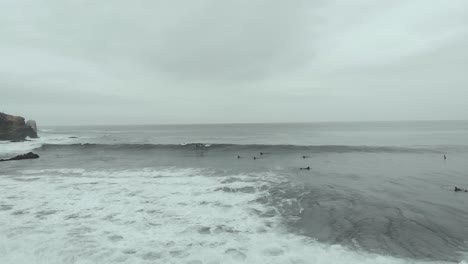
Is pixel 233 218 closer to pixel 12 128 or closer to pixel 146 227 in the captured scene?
pixel 146 227

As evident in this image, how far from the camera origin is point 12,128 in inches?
2250

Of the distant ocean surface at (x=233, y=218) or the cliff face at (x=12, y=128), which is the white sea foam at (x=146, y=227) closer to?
the distant ocean surface at (x=233, y=218)

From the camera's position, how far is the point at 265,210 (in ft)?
41.5

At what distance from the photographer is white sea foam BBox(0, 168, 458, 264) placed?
8008 millimetres

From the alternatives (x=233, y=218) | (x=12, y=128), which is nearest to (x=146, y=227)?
(x=233, y=218)

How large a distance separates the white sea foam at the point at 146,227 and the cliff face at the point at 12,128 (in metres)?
48.3

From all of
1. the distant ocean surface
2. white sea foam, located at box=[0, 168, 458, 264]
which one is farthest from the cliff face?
white sea foam, located at box=[0, 168, 458, 264]

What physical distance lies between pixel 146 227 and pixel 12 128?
6262cm

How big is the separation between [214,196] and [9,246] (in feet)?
28.6

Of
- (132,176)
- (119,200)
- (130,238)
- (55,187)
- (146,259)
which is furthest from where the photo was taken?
(132,176)

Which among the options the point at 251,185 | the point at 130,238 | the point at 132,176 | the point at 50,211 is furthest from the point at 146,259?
the point at 132,176

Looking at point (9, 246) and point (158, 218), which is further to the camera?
point (158, 218)

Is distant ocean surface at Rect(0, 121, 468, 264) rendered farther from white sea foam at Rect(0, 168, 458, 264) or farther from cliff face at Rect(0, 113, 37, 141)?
cliff face at Rect(0, 113, 37, 141)

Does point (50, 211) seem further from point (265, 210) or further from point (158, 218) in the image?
point (265, 210)
